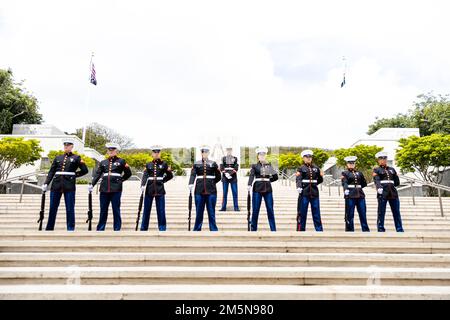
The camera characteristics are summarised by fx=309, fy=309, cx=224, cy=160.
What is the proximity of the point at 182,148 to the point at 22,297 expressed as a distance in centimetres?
4225

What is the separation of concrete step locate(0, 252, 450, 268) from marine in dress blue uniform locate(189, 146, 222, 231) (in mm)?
1783

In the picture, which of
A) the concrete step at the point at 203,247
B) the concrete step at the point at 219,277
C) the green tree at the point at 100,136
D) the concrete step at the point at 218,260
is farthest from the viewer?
the green tree at the point at 100,136

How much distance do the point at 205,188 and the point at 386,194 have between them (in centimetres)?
415

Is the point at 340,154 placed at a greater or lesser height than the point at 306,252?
greater

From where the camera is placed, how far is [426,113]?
127 ft

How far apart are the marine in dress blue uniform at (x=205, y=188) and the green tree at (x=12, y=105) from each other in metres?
35.5

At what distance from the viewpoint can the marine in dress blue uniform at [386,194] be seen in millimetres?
6941

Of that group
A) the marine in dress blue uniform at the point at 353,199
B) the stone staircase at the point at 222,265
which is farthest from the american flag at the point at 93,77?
the marine in dress blue uniform at the point at 353,199

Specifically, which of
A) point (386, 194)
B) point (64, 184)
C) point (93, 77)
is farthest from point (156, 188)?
point (93, 77)

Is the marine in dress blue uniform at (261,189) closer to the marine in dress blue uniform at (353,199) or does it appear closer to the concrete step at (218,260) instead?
the marine in dress blue uniform at (353,199)

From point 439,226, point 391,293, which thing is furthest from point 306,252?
point 439,226

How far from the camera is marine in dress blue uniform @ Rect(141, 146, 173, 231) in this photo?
6684 millimetres

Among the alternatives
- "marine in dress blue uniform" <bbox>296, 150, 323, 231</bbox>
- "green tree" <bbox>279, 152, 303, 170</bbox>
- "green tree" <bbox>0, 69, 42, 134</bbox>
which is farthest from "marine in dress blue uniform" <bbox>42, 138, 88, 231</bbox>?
"green tree" <bbox>0, 69, 42, 134</bbox>
